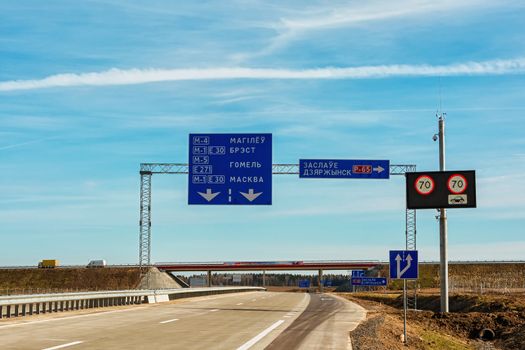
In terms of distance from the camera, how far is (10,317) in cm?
2439

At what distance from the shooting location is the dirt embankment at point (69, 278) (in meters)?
116

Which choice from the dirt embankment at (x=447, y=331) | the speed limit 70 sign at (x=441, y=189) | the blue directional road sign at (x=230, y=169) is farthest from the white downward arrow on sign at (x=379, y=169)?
the speed limit 70 sign at (x=441, y=189)

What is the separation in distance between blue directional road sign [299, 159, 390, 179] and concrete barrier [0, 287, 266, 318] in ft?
39.5

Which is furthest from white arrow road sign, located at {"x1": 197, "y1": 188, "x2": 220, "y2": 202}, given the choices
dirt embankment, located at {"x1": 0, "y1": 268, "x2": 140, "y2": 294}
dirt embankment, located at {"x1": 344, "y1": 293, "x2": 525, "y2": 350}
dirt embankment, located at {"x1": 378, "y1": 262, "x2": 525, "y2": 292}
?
dirt embankment, located at {"x1": 0, "y1": 268, "x2": 140, "y2": 294}

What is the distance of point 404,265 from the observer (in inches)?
756

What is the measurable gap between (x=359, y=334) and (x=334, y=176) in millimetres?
22044

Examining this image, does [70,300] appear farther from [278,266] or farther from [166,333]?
[278,266]

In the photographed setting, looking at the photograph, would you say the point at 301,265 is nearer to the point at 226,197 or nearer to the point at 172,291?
the point at 172,291

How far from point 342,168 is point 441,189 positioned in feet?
42.7

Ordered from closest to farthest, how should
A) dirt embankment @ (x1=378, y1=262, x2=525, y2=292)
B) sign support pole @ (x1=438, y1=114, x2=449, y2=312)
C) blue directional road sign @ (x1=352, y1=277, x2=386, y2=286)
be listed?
1. sign support pole @ (x1=438, y1=114, x2=449, y2=312)
2. blue directional road sign @ (x1=352, y1=277, x2=386, y2=286)
3. dirt embankment @ (x1=378, y1=262, x2=525, y2=292)

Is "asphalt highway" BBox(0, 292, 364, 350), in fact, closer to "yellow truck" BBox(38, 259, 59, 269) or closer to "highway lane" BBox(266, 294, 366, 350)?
"highway lane" BBox(266, 294, 366, 350)

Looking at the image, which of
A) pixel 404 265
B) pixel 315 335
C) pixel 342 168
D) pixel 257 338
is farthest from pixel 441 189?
pixel 257 338

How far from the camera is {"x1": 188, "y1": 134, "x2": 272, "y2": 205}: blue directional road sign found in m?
40.7

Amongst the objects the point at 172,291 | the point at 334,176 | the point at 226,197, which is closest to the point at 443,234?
the point at 334,176
